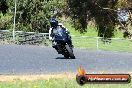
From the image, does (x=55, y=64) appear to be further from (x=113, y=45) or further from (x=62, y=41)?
(x=113, y=45)

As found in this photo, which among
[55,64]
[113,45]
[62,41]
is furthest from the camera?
[113,45]

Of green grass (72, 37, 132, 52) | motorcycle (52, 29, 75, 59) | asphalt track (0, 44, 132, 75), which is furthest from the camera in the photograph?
green grass (72, 37, 132, 52)

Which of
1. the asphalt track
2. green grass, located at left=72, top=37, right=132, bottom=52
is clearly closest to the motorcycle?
Result: the asphalt track

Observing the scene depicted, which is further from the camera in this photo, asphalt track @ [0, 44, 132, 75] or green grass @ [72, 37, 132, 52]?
green grass @ [72, 37, 132, 52]

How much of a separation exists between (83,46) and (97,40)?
1635mm

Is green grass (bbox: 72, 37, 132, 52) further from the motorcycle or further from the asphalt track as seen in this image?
the motorcycle

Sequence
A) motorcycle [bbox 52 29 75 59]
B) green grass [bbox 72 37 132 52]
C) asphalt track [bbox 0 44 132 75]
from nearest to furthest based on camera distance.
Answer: motorcycle [bbox 52 29 75 59] < asphalt track [bbox 0 44 132 75] < green grass [bbox 72 37 132 52]

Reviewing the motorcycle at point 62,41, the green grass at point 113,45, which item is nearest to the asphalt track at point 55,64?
the motorcycle at point 62,41

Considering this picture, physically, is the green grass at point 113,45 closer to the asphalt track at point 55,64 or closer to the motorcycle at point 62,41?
the asphalt track at point 55,64

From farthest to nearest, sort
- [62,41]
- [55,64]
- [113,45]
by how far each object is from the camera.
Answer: [113,45], [55,64], [62,41]

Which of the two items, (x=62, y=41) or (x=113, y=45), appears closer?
(x=62, y=41)

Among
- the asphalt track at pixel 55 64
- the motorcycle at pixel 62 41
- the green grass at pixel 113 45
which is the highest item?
the motorcycle at pixel 62 41

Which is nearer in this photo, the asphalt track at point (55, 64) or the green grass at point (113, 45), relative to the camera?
the asphalt track at point (55, 64)

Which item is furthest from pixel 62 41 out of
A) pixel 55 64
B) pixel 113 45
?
pixel 113 45
